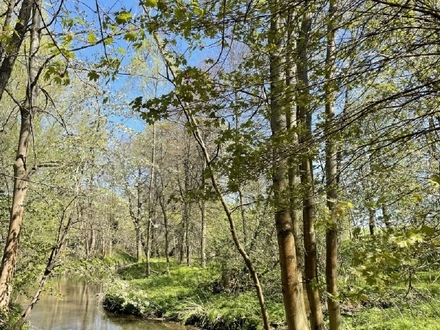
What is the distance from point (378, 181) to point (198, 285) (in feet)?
41.3

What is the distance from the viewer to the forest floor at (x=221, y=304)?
6.61 m

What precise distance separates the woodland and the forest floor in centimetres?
9

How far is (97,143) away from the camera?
6770 millimetres

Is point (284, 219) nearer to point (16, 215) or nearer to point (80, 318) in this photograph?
point (16, 215)

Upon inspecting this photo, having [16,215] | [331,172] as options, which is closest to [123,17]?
[331,172]

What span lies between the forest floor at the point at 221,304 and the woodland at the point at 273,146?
85 mm

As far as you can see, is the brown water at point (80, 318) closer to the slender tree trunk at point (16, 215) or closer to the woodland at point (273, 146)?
the woodland at point (273, 146)

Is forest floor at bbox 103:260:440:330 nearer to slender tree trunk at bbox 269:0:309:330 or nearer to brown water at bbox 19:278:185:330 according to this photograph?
brown water at bbox 19:278:185:330

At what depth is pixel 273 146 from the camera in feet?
10.2

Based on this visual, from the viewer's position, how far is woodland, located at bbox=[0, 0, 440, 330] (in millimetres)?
2682

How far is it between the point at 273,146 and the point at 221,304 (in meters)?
9.68

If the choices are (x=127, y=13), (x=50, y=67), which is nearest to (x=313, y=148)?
(x=127, y=13)

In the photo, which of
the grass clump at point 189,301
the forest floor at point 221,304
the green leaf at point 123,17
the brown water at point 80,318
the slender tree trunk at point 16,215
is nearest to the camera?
the green leaf at point 123,17

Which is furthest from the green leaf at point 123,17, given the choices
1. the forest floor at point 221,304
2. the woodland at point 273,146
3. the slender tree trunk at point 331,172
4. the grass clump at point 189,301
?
the grass clump at point 189,301
